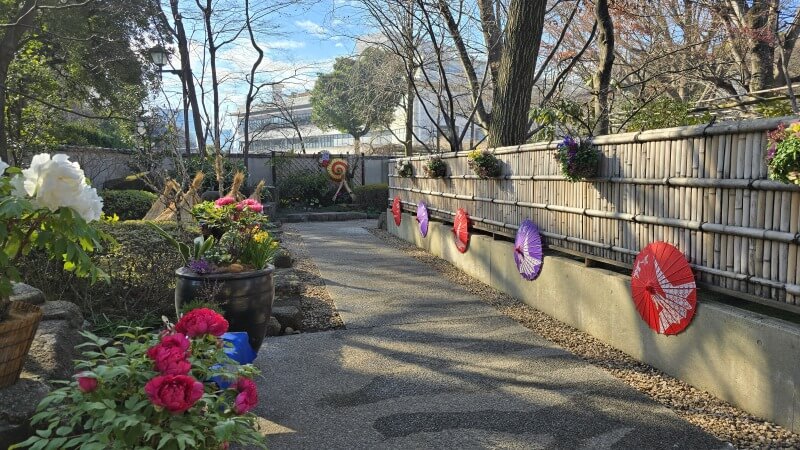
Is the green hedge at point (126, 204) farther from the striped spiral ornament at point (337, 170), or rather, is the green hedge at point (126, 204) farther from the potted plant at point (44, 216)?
the potted plant at point (44, 216)

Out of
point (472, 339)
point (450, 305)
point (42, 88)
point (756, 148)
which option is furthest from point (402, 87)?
point (756, 148)

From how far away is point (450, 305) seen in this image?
616 centimetres

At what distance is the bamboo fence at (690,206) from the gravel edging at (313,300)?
2392 millimetres

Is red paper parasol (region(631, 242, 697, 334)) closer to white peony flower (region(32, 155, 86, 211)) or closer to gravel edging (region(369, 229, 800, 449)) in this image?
gravel edging (region(369, 229, 800, 449))

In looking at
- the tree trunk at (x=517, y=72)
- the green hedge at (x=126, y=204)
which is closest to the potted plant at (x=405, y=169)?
the tree trunk at (x=517, y=72)

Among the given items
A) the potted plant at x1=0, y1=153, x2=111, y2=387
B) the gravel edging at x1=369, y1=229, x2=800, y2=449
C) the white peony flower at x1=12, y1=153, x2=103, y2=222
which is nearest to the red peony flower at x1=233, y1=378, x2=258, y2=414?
the potted plant at x1=0, y1=153, x2=111, y2=387

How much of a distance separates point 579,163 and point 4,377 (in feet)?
14.1

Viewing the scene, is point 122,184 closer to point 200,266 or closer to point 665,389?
point 200,266

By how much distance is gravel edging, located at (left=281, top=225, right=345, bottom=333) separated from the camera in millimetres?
5480

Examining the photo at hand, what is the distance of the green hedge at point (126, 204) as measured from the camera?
11.5 metres

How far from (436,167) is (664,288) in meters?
5.83

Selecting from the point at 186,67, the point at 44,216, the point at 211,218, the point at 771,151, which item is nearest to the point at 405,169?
the point at 211,218

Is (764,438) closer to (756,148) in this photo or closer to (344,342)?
(756,148)

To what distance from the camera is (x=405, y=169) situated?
11.7 metres
